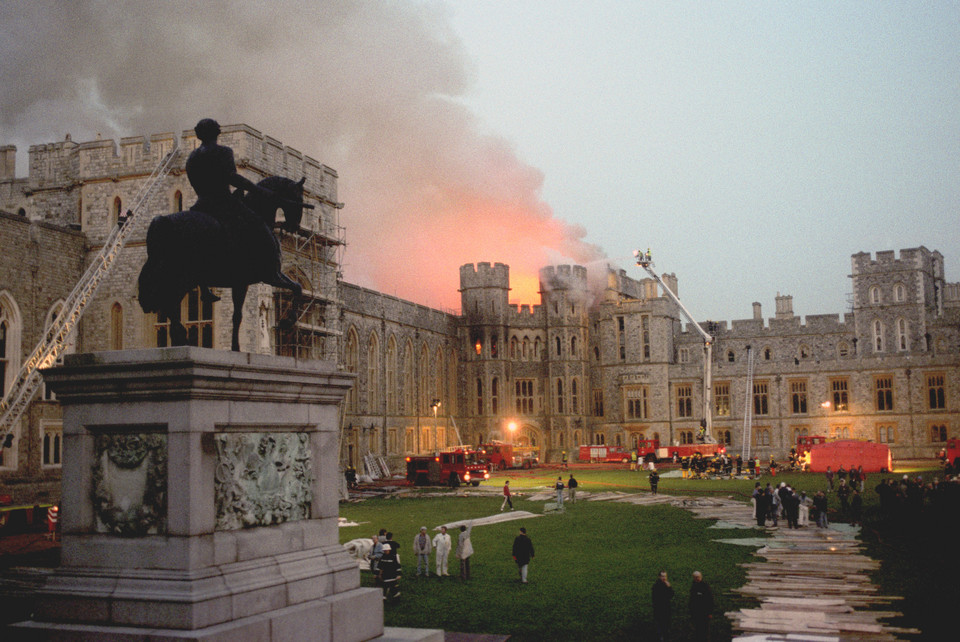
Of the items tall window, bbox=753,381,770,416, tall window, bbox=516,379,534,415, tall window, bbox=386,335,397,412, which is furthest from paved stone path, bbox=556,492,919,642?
tall window, bbox=516,379,534,415

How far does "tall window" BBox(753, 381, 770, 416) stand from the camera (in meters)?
66.4

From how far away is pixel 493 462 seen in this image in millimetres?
57344

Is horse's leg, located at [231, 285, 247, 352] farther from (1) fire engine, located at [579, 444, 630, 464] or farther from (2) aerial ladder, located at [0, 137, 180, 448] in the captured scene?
(1) fire engine, located at [579, 444, 630, 464]

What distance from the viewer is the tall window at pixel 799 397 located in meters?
64.8

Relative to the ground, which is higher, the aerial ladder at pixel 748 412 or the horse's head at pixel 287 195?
the horse's head at pixel 287 195

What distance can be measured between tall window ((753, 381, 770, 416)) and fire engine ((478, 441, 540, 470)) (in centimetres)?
1815

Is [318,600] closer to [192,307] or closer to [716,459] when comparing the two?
[192,307]

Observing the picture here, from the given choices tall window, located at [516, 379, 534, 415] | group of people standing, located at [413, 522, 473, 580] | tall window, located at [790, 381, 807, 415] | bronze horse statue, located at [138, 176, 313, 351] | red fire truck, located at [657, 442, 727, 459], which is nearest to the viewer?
bronze horse statue, located at [138, 176, 313, 351]

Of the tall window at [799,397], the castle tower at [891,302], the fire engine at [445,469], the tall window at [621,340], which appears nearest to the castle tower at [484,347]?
the tall window at [621,340]

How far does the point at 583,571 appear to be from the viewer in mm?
18172

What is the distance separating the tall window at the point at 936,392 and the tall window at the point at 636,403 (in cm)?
1972

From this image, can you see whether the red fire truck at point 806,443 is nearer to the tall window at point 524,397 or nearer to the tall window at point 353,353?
the tall window at point 524,397

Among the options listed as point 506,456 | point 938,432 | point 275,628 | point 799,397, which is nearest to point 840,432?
point 799,397

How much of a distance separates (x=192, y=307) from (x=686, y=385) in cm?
4509
